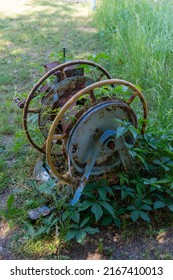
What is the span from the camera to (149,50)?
4.14 metres

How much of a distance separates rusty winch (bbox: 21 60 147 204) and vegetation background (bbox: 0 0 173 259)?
14cm

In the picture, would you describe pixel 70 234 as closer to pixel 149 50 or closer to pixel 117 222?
pixel 117 222

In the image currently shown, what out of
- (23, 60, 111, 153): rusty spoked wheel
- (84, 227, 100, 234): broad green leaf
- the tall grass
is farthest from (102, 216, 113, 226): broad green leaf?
the tall grass

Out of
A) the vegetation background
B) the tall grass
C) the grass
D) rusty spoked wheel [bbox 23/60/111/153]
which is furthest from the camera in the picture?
the tall grass

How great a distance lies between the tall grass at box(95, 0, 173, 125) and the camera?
3.66 meters

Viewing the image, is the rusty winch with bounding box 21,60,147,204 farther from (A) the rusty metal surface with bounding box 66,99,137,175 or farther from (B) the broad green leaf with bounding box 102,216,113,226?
(B) the broad green leaf with bounding box 102,216,113,226

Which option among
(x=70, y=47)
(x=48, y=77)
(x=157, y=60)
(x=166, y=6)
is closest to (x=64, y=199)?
(x=48, y=77)

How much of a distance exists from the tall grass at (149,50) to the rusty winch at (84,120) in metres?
0.70

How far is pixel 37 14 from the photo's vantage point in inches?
315

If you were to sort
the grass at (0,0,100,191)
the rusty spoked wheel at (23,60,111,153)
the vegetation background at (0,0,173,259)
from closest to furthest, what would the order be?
1. the vegetation background at (0,0,173,259)
2. the rusty spoked wheel at (23,60,111,153)
3. the grass at (0,0,100,191)

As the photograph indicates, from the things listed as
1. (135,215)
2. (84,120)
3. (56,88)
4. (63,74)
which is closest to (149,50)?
(63,74)

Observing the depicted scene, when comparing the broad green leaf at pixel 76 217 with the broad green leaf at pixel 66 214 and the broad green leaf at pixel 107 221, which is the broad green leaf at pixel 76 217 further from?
the broad green leaf at pixel 107 221

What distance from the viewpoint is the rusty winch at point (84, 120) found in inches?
85.0
